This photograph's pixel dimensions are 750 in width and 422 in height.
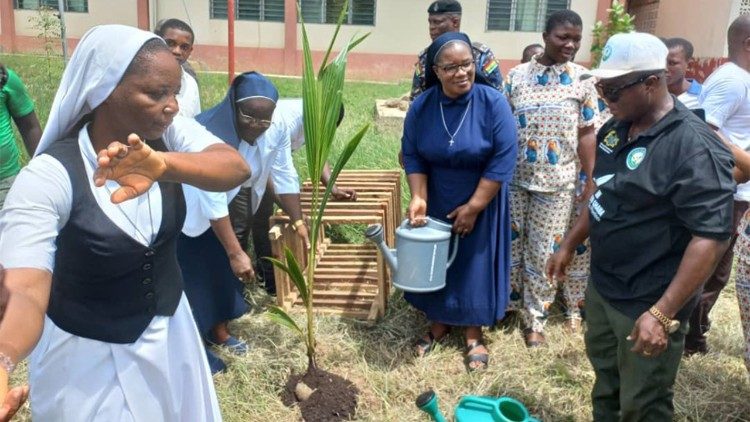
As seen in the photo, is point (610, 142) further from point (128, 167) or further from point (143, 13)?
point (143, 13)

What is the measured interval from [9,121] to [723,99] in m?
3.92

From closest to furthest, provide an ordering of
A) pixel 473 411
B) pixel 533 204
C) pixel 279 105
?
pixel 473 411
pixel 533 204
pixel 279 105

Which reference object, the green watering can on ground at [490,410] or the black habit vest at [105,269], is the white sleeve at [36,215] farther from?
the green watering can on ground at [490,410]

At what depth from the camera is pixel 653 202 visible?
2.06 meters

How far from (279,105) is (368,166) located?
275 cm

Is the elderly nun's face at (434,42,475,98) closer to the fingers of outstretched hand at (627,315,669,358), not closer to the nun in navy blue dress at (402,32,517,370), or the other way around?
the nun in navy blue dress at (402,32,517,370)

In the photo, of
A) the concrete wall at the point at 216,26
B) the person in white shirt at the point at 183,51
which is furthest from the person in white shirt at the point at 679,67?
the concrete wall at the point at 216,26

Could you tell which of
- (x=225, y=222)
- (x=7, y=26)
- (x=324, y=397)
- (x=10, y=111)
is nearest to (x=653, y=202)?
(x=324, y=397)

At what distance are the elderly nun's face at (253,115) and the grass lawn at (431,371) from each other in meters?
1.27

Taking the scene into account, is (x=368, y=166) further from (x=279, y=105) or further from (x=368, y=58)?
(x=368, y=58)

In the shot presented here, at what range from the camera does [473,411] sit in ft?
8.52

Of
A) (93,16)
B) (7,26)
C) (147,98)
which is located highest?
(93,16)

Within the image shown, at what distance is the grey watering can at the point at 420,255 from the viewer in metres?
3.04

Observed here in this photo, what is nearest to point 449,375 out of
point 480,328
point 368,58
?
point 480,328
